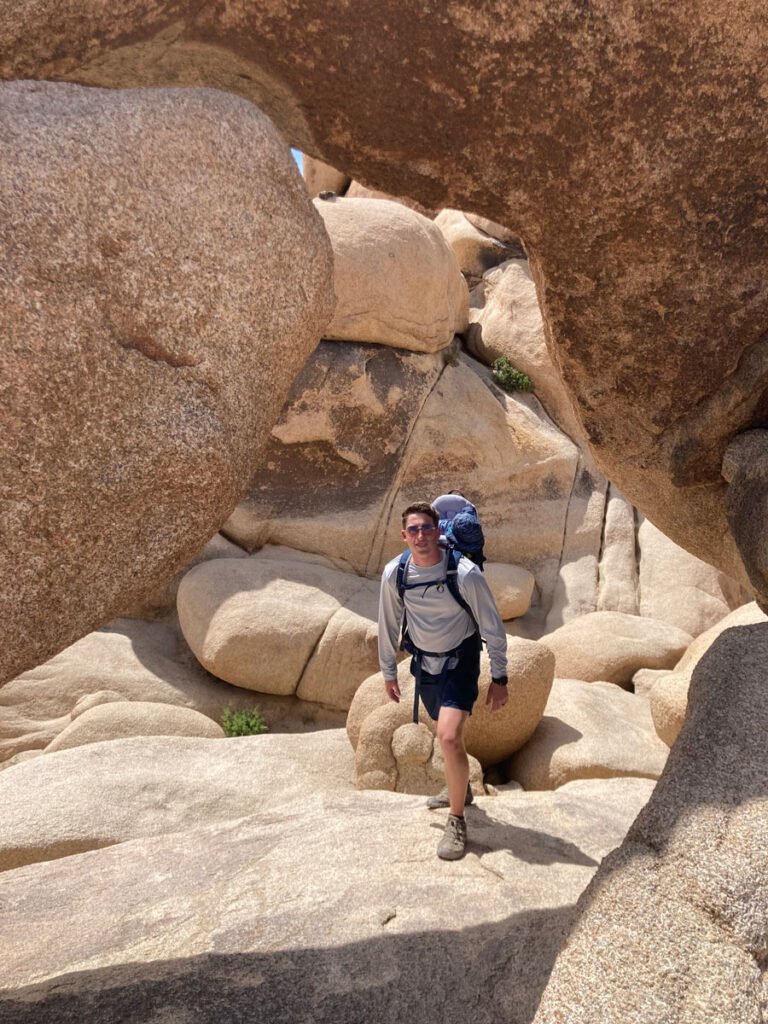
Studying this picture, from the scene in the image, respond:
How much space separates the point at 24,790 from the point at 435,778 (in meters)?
2.63

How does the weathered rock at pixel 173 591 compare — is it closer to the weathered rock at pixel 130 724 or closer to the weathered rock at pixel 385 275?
the weathered rock at pixel 130 724

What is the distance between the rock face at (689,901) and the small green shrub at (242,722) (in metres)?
6.27

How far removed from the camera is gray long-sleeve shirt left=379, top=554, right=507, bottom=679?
3760 millimetres

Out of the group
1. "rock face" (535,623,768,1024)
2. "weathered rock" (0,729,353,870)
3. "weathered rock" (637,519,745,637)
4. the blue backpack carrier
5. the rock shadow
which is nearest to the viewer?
"rock face" (535,623,768,1024)

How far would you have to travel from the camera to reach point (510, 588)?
9820 millimetres

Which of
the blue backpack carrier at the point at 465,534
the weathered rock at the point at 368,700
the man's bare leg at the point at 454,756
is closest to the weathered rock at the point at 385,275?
the weathered rock at the point at 368,700

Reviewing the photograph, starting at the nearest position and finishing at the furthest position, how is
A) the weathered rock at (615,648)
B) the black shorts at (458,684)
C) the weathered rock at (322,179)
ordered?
the black shorts at (458,684)
the weathered rock at (615,648)
the weathered rock at (322,179)

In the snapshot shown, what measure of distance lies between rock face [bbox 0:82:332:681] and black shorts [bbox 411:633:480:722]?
6.09 ft

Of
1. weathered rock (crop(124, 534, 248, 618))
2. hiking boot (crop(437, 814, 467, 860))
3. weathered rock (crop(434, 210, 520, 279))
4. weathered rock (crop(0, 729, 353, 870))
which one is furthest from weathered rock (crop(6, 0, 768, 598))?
weathered rock (crop(434, 210, 520, 279))

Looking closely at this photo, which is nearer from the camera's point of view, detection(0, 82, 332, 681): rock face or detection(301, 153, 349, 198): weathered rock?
detection(0, 82, 332, 681): rock face

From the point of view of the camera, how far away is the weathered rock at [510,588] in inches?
384

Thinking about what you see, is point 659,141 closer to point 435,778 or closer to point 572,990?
point 572,990

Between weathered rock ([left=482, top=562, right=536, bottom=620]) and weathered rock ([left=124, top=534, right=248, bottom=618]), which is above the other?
weathered rock ([left=482, top=562, right=536, bottom=620])

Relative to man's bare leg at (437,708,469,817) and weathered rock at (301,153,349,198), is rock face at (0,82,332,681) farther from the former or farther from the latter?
weathered rock at (301,153,349,198)
